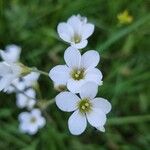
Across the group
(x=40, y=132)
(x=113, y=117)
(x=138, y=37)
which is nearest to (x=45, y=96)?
(x=40, y=132)

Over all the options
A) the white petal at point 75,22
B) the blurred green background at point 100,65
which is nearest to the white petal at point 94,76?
the white petal at point 75,22

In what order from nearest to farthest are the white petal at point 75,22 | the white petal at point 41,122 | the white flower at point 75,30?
the white flower at point 75,30
the white petal at point 75,22
the white petal at point 41,122

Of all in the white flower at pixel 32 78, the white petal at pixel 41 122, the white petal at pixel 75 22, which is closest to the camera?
the white petal at pixel 75 22

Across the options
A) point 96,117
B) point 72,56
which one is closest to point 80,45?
point 72,56

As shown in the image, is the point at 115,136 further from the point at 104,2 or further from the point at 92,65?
the point at 92,65

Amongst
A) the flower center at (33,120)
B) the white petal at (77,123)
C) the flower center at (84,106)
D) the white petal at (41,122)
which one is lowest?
the white petal at (77,123)

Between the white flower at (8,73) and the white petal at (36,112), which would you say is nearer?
the white flower at (8,73)

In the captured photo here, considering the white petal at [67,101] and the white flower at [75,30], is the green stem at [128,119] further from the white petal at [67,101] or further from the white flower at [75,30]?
the white petal at [67,101]

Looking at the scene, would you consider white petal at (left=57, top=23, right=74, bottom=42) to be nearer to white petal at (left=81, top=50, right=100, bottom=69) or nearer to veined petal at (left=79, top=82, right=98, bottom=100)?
white petal at (left=81, top=50, right=100, bottom=69)
